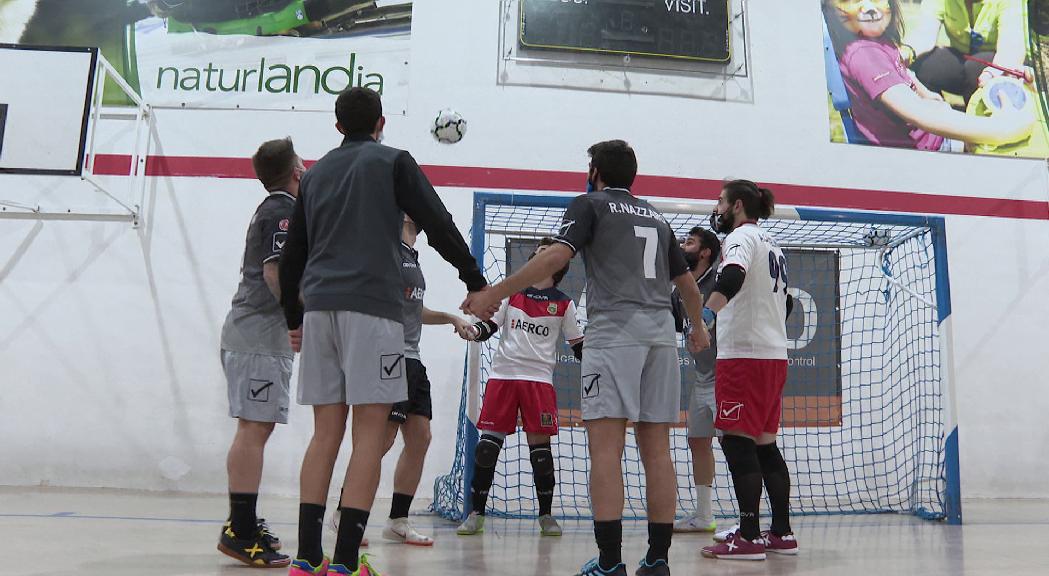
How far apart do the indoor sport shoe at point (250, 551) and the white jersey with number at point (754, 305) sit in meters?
2.27

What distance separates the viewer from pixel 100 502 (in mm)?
5438

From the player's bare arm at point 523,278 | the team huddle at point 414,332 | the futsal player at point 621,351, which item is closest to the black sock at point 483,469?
the team huddle at point 414,332

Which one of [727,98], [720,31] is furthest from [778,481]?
[720,31]

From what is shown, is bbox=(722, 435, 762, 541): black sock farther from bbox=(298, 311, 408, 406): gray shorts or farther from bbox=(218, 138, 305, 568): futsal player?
bbox=(218, 138, 305, 568): futsal player

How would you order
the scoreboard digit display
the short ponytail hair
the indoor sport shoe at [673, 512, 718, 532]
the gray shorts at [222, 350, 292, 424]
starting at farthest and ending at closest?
the scoreboard digit display < the indoor sport shoe at [673, 512, 718, 532] < the short ponytail hair < the gray shorts at [222, 350, 292, 424]

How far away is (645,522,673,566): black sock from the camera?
3.10 metres

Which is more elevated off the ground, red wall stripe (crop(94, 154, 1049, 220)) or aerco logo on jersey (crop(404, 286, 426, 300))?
red wall stripe (crop(94, 154, 1049, 220))

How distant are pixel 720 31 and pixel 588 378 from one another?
5152 millimetres

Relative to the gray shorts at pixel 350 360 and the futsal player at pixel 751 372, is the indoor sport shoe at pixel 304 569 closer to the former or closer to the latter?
the gray shorts at pixel 350 360

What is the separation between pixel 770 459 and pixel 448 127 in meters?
3.97

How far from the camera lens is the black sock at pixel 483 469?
15.3 ft

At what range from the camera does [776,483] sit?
13.0 feet

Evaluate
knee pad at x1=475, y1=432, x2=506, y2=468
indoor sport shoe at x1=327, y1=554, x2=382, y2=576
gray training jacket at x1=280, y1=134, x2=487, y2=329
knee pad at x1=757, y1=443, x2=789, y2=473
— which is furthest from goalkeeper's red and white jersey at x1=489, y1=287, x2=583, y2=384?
indoor sport shoe at x1=327, y1=554, x2=382, y2=576

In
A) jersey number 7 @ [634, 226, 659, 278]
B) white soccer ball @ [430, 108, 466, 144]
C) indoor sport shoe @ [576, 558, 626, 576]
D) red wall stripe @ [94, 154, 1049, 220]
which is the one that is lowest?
indoor sport shoe @ [576, 558, 626, 576]
